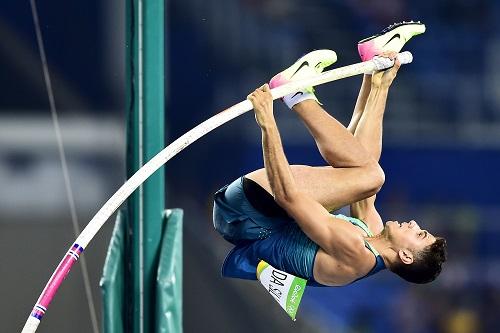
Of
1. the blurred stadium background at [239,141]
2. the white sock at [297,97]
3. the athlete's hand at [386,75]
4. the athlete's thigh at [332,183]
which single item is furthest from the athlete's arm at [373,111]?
the blurred stadium background at [239,141]

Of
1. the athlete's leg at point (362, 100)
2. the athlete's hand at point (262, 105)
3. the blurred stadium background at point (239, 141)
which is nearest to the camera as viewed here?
the athlete's hand at point (262, 105)

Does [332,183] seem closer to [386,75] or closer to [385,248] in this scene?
[385,248]

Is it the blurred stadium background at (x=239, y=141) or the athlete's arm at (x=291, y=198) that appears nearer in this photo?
the athlete's arm at (x=291, y=198)

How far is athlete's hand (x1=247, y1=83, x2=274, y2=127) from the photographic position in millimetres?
2801

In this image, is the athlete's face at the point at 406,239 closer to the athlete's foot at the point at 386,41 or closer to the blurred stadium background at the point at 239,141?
the athlete's foot at the point at 386,41

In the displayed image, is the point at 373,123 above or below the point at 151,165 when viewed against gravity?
above

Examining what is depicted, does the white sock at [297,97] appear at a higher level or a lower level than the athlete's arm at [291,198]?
higher

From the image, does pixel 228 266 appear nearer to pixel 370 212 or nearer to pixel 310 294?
pixel 370 212

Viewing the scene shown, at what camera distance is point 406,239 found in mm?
3043

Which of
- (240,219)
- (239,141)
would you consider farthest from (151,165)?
(239,141)

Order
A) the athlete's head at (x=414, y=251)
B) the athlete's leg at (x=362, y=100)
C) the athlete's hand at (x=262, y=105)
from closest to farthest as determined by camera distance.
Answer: the athlete's hand at (x=262, y=105)
the athlete's head at (x=414, y=251)
the athlete's leg at (x=362, y=100)

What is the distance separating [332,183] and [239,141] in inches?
99.4

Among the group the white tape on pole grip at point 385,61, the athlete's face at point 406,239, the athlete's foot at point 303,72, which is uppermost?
the white tape on pole grip at point 385,61

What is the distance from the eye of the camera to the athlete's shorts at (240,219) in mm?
3051
